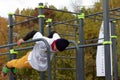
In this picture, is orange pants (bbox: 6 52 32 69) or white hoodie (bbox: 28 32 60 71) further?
orange pants (bbox: 6 52 32 69)

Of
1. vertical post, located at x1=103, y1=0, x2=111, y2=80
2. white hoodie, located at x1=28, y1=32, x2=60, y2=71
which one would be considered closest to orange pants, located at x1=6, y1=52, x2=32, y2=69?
white hoodie, located at x1=28, y1=32, x2=60, y2=71

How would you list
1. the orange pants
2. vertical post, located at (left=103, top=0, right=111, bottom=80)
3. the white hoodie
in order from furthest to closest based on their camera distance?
the orange pants
the white hoodie
vertical post, located at (left=103, top=0, right=111, bottom=80)

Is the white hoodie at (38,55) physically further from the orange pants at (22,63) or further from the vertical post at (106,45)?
the vertical post at (106,45)

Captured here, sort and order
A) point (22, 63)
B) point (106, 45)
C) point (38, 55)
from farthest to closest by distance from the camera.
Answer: point (22, 63) < point (38, 55) < point (106, 45)

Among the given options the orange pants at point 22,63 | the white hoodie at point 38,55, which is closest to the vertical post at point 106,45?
the white hoodie at point 38,55

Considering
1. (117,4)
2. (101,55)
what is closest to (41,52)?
(101,55)

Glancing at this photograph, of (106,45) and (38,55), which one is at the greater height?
(106,45)

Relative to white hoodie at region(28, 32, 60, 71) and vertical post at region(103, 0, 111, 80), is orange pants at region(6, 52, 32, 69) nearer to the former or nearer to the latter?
white hoodie at region(28, 32, 60, 71)

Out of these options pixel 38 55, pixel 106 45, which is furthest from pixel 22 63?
pixel 106 45

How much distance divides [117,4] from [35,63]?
13.7 metres

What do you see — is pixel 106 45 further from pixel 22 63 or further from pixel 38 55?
pixel 22 63

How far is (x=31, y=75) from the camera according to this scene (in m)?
15.5

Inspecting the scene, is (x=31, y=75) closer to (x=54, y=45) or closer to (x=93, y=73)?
(x=93, y=73)

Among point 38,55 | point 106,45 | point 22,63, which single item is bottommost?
point 22,63
